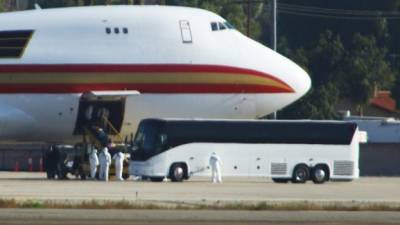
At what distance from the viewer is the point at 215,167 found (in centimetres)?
5641

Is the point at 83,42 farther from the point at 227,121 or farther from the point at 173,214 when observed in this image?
the point at 173,214

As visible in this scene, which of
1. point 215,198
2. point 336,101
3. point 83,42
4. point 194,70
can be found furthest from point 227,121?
point 336,101

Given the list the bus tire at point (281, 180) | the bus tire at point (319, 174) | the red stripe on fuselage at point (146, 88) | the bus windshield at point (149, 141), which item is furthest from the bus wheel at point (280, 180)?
the bus windshield at point (149, 141)

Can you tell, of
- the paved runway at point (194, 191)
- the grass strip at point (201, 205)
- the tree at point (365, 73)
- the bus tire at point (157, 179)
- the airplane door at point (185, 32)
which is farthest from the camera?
the tree at point (365, 73)

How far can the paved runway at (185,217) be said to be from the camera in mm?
35438

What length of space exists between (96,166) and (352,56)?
55911mm

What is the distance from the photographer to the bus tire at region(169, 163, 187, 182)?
57.0 metres

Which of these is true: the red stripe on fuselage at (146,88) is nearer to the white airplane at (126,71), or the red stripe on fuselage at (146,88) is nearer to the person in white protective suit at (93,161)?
the white airplane at (126,71)

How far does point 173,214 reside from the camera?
3838 centimetres

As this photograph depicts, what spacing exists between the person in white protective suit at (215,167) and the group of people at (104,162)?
146 inches

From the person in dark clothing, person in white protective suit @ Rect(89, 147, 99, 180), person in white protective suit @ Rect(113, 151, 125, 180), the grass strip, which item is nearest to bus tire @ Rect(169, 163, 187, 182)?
person in white protective suit @ Rect(113, 151, 125, 180)

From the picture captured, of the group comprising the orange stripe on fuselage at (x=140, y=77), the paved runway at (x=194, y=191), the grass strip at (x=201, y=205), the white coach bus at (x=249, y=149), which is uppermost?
the orange stripe on fuselage at (x=140, y=77)

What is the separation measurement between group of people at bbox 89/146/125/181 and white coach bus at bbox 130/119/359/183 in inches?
23.1

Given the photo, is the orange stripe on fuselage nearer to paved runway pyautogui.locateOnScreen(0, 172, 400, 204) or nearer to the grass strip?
paved runway pyautogui.locateOnScreen(0, 172, 400, 204)
